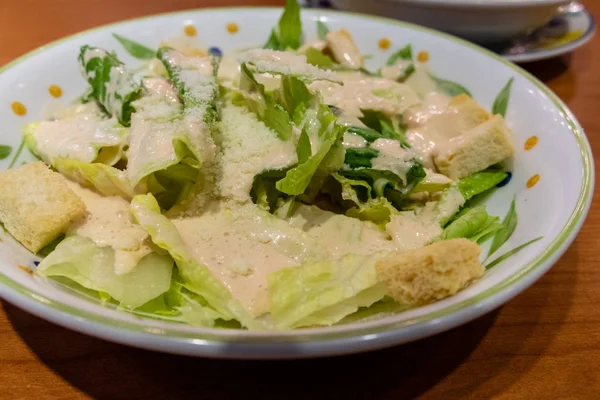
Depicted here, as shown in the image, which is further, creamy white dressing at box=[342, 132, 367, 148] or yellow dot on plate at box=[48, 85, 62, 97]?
yellow dot on plate at box=[48, 85, 62, 97]

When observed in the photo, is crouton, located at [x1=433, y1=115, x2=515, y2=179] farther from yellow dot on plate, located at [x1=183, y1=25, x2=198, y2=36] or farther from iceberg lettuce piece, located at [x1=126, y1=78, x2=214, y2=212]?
yellow dot on plate, located at [x1=183, y1=25, x2=198, y2=36]

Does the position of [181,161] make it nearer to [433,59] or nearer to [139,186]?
[139,186]

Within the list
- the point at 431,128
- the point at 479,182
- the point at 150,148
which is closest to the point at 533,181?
the point at 479,182

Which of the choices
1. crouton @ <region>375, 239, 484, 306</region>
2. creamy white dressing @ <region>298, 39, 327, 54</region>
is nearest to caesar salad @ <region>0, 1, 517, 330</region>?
crouton @ <region>375, 239, 484, 306</region>

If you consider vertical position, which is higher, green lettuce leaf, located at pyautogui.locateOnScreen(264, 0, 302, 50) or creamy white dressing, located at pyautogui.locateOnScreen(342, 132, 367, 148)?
green lettuce leaf, located at pyautogui.locateOnScreen(264, 0, 302, 50)

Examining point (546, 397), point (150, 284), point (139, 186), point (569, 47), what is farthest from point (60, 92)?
point (569, 47)

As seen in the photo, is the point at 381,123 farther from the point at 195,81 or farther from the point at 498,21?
the point at 498,21

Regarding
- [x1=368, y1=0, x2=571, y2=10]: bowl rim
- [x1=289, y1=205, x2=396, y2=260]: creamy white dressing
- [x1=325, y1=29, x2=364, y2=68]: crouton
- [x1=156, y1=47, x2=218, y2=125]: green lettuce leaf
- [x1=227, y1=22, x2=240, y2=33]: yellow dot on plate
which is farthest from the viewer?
[x1=368, y1=0, x2=571, y2=10]: bowl rim
